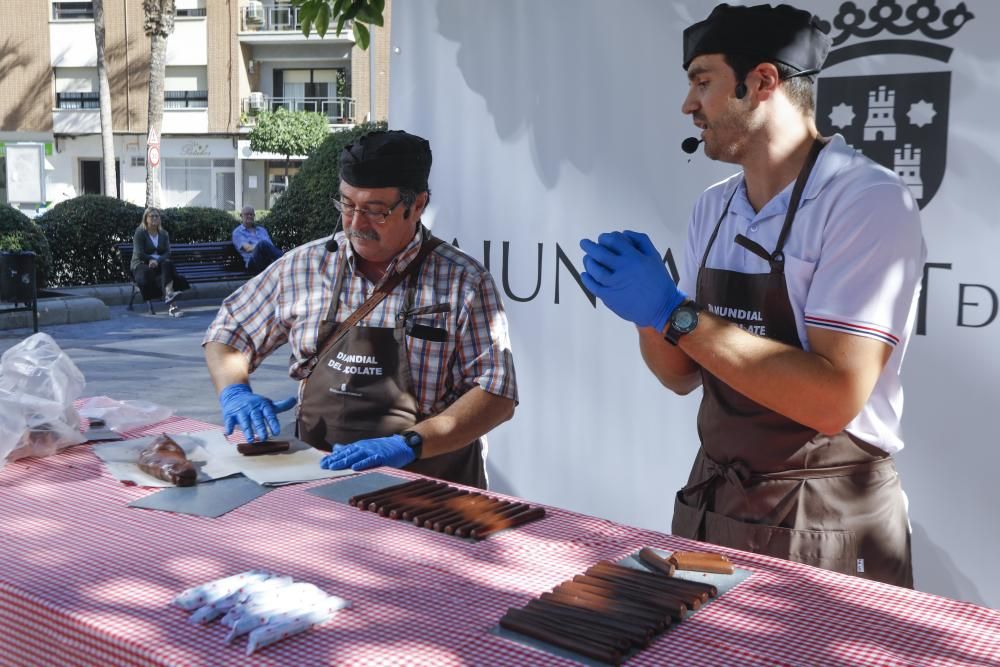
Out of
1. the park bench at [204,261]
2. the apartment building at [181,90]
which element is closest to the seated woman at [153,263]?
the park bench at [204,261]

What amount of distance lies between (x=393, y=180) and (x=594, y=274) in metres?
0.83

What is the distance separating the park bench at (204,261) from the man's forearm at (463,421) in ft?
38.0

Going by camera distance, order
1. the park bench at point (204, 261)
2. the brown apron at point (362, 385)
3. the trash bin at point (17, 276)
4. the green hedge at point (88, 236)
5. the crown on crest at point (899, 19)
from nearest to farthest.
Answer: the brown apron at point (362, 385) < the crown on crest at point (899, 19) < the trash bin at point (17, 276) < the green hedge at point (88, 236) < the park bench at point (204, 261)

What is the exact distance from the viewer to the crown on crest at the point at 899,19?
307 centimetres

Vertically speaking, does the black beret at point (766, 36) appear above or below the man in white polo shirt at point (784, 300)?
above

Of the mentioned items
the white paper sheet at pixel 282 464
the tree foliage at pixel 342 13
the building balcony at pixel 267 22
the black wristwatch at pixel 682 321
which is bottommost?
the white paper sheet at pixel 282 464

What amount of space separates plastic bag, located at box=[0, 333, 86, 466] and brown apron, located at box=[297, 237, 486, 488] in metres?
0.59

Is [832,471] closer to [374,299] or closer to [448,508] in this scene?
[448,508]

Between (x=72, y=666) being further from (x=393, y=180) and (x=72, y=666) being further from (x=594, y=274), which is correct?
(x=393, y=180)

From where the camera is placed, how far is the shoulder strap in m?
2.76

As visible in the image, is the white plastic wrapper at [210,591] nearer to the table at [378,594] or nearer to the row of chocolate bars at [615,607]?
the table at [378,594]

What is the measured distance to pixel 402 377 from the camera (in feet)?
8.96

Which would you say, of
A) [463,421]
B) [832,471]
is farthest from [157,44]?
[832,471]

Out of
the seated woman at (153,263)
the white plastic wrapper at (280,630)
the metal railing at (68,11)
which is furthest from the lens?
the metal railing at (68,11)
